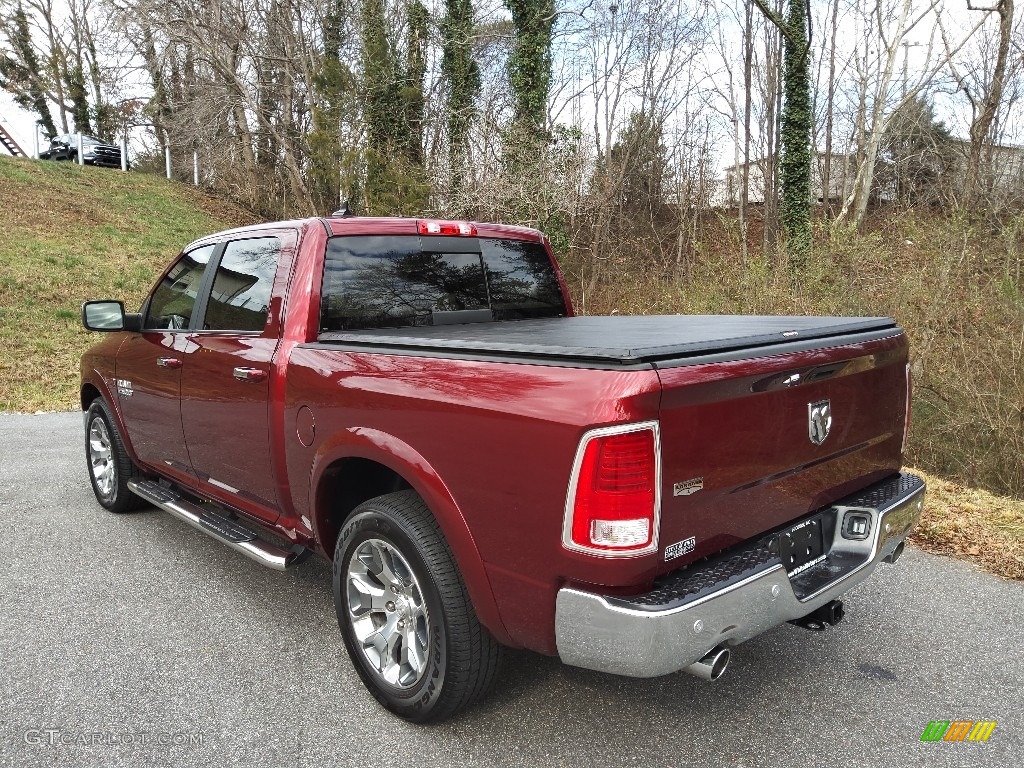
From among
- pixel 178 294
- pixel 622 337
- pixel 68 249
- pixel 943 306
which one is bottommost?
pixel 943 306

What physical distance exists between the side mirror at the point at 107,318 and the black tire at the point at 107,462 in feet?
2.69

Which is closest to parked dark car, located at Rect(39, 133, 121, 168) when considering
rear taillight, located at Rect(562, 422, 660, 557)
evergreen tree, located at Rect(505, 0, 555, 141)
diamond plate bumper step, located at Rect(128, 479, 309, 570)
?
evergreen tree, located at Rect(505, 0, 555, 141)

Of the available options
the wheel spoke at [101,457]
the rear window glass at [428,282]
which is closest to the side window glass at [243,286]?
the rear window glass at [428,282]

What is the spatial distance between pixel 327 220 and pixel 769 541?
7.85 ft

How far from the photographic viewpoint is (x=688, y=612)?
2.07 meters

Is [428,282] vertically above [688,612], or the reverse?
[428,282]

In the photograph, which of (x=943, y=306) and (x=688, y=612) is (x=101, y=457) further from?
(x=943, y=306)

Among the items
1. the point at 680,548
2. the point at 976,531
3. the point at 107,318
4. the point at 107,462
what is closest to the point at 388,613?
the point at 680,548

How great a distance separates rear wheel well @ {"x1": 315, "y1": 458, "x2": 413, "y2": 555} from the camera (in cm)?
302

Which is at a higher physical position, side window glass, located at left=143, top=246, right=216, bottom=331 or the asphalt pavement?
side window glass, located at left=143, top=246, right=216, bottom=331

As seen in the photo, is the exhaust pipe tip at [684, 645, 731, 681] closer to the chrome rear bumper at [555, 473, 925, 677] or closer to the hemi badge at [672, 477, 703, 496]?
the chrome rear bumper at [555, 473, 925, 677]

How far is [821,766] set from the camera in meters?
2.49

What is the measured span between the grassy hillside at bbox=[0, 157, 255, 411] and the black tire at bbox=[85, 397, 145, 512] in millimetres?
5539

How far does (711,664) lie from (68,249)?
20.5 meters
